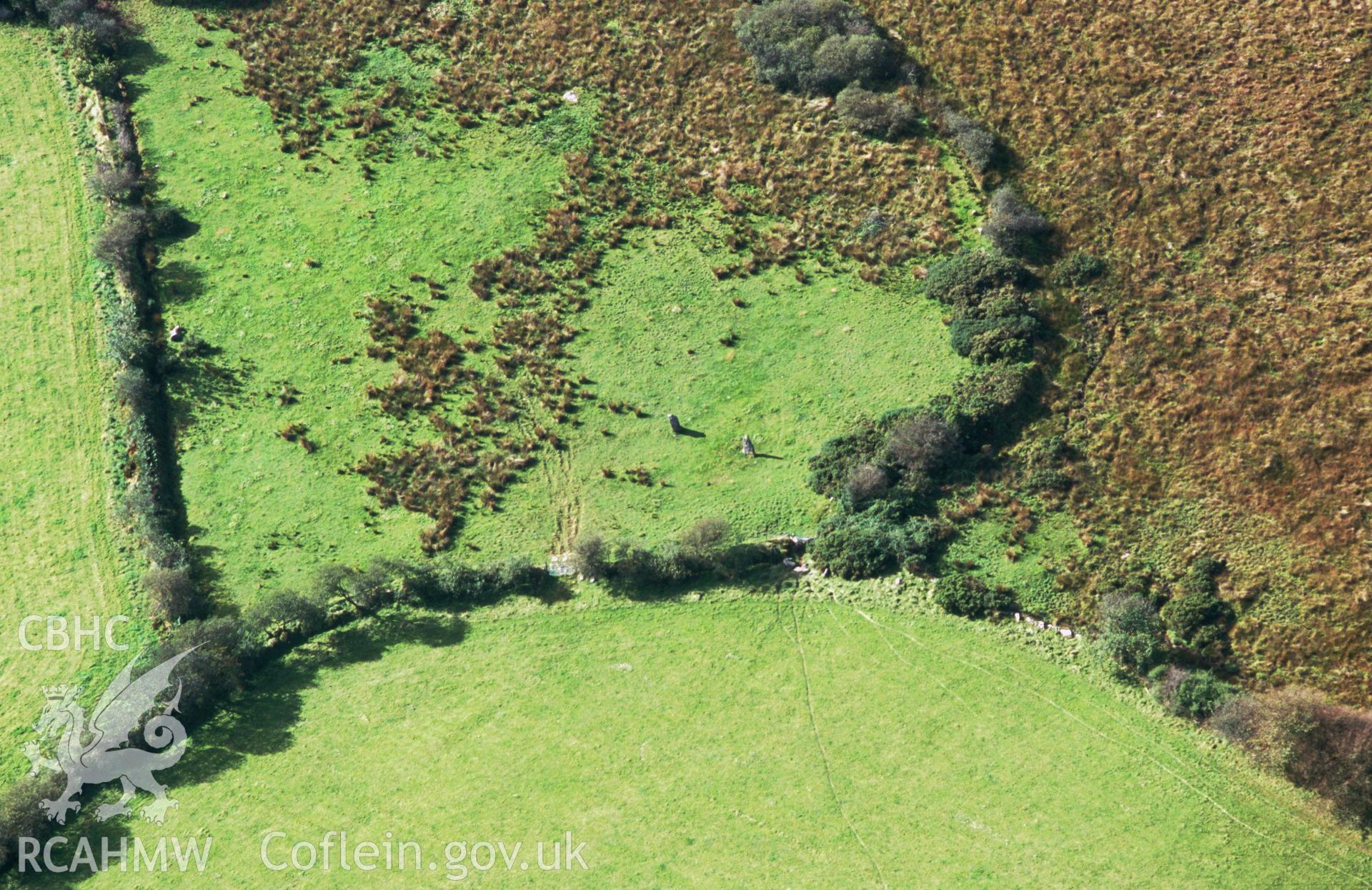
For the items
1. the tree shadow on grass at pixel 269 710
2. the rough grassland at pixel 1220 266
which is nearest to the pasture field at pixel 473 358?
the tree shadow on grass at pixel 269 710

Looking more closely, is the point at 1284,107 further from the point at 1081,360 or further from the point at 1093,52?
the point at 1081,360

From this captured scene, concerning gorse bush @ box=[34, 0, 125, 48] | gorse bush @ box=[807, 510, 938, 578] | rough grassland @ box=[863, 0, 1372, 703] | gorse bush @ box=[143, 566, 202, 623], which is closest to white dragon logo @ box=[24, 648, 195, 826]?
gorse bush @ box=[143, 566, 202, 623]

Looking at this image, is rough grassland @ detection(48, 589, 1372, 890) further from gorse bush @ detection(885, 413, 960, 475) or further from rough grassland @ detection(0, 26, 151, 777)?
rough grassland @ detection(0, 26, 151, 777)

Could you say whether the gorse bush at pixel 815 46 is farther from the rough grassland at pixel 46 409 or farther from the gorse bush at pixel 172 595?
the gorse bush at pixel 172 595

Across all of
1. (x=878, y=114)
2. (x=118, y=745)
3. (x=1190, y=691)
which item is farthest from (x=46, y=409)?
(x=1190, y=691)

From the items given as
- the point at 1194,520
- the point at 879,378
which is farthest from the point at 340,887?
the point at 1194,520
